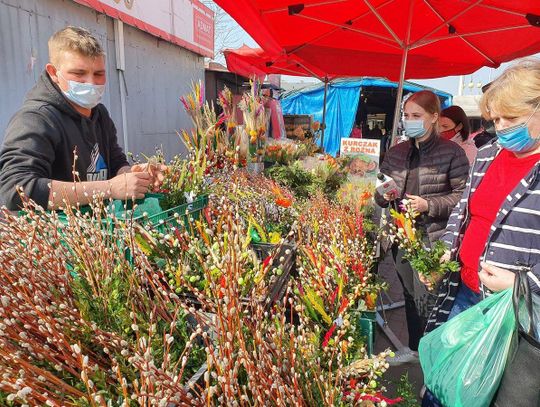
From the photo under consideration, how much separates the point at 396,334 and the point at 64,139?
122 inches

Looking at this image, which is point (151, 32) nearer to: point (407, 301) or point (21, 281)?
point (407, 301)

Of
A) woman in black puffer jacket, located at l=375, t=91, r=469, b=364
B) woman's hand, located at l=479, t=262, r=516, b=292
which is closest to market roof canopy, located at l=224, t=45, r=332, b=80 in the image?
woman in black puffer jacket, located at l=375, t=91, r=469, b=364

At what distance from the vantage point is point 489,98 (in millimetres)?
1795

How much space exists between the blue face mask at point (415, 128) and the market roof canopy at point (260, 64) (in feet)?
14.1

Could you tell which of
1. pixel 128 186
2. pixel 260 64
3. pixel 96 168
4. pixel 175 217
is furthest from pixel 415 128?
pixel 260 64

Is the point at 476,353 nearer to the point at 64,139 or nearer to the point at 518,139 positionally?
the point at 518,139

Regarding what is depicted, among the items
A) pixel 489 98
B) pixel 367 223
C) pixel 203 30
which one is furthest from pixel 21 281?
pixel 203 30

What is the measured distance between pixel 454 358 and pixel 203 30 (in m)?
10.1

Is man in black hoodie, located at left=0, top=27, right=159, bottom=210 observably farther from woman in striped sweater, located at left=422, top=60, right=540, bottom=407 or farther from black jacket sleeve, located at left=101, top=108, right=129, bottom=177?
woman in striped sweater, located at left=422, top=60, right=540, bottom=407

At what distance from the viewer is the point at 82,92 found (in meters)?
1.89

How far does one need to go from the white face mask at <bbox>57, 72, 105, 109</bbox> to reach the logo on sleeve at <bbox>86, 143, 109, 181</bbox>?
24cm

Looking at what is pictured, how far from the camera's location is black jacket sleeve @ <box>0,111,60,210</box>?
4.92ft

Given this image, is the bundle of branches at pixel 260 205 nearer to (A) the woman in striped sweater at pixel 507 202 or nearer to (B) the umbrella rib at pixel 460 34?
(A) the woman in striped sweater at pixel 507 202

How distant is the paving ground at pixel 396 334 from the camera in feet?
8.67
